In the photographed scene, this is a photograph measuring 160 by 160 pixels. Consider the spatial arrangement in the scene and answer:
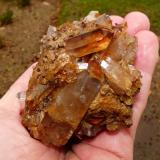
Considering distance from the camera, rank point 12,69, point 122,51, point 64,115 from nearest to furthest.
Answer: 1. point 64,115
2. point 122,51
3. point 12,69

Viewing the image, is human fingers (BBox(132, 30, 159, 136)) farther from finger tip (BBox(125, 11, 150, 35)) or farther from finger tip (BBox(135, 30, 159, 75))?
finger tip (BBox(125, 11, 150, 35))

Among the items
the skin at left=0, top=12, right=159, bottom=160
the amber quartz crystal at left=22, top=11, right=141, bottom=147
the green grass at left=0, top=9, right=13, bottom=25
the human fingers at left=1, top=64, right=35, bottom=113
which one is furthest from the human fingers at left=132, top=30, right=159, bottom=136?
the green grass at left=0, top=9, right=13, bottom=25

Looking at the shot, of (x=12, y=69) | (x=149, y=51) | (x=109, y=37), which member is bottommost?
(x=12, y=69)

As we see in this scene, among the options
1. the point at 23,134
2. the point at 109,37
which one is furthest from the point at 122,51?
the point at 23,134

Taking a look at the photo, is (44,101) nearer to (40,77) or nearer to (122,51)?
(40,77)

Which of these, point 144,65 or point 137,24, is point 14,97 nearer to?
point 144,65

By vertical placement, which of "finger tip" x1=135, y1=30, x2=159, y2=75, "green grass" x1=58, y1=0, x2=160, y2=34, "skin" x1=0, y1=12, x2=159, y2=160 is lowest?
"green grass" x1=58, y1=0, x2=160, y2=34
